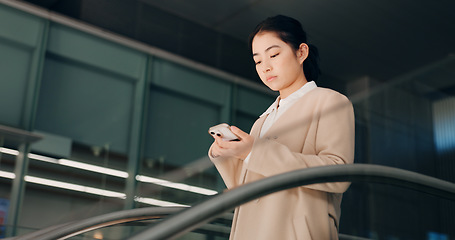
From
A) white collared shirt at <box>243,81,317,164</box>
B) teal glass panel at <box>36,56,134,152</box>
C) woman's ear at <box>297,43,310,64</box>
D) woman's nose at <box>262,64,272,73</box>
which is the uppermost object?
teal glass panel at <box>36,56,134,152</box>

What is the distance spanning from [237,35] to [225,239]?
11.5 feet

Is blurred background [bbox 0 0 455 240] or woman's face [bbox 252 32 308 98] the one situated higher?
blurred background [bbox 0 0 455 240]

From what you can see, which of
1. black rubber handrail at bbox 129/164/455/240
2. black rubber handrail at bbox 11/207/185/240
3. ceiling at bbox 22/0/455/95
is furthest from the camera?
ceiling at bbox 22/0/455/95

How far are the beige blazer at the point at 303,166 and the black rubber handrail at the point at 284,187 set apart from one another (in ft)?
0.18

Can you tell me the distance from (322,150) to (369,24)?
355cm

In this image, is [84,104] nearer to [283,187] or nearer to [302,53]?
[302,53]

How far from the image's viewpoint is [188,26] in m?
5.04

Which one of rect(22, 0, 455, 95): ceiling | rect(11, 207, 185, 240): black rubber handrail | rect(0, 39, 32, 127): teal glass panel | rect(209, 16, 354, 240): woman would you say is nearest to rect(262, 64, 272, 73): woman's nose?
rect(209, 16, 354, 240): woman

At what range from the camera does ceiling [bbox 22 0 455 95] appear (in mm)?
4152

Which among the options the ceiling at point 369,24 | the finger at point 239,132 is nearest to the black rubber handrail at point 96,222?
the finger at point 239,132

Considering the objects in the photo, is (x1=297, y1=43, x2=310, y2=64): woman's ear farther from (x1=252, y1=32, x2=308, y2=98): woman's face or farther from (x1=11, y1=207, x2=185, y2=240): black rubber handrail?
(x1=11, y1=207, x2=185, y2=240): black rubber handrail

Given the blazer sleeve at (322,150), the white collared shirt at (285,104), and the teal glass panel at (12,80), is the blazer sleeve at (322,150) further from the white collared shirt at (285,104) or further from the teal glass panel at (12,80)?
the teal glass panel at (12,80)

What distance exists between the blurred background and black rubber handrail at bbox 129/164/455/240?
7.01 ft

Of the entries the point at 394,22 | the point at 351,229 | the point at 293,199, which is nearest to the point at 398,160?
the point at 351,229
